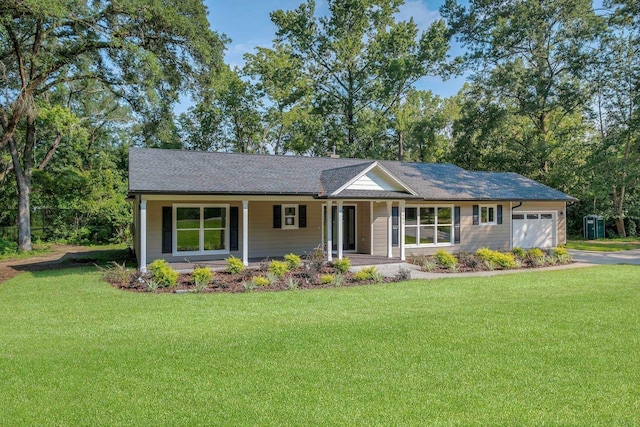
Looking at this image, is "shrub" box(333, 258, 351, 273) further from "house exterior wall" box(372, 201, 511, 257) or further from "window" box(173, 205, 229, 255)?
"window" box(173, 205, 229, 255)

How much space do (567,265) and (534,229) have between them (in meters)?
5.47

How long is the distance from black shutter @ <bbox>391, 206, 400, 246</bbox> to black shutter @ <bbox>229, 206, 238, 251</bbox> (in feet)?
19.8

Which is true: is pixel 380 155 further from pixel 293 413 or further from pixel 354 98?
pixel 293 413

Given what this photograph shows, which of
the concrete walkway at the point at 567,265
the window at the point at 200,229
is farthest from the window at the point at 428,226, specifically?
the window at the point at 200,229

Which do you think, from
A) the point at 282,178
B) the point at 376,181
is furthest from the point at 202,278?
the point at 376,181

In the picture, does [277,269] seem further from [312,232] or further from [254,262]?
[312,232]

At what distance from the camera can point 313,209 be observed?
16.3 metres

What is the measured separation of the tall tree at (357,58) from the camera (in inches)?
1217

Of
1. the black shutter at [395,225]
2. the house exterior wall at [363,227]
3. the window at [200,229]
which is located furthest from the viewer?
the house exterior wall at [363,227]

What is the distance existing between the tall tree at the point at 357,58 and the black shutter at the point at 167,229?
59.7ft

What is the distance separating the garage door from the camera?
19609 mm

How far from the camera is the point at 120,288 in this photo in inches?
413

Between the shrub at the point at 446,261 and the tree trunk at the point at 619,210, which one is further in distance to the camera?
the tree trunk at the point at 619,210

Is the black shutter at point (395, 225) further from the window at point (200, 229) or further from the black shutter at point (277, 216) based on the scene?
the window at point (200, 229)
